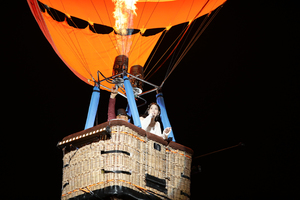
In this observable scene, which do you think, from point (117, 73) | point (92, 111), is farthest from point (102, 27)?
point (92, 111)

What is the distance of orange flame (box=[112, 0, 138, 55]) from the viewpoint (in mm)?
4230

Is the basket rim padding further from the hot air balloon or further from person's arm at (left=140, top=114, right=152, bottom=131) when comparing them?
person's arm at (left=140, top=114, right=152, bottom=131)

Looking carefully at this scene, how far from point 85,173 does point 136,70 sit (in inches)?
46.8

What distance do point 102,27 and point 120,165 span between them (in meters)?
1.98

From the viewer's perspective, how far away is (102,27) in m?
4.54

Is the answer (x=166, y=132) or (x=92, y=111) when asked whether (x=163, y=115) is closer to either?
(x=166, y=132)

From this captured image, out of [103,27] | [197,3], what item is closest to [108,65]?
[103,27]

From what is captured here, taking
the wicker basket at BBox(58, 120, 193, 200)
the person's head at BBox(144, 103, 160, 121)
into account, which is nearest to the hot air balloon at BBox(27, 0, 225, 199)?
the wicker basket at BBox(58, 120, 193, 200)

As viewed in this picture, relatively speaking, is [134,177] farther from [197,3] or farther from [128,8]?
[197,3]

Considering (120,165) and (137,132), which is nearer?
(120,165)

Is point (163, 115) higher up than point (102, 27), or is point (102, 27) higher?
point (102, 27)

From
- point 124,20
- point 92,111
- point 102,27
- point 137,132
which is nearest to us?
point 137,132

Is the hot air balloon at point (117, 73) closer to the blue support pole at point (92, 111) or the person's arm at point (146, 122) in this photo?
the blue support pole at point (92, 111)

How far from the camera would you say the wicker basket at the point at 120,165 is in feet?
9.77
